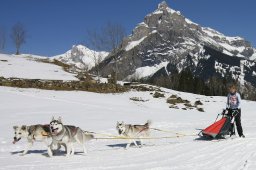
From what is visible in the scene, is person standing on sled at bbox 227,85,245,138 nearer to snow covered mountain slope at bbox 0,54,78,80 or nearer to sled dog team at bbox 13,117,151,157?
sled dog team at bbox 13,117,151,157

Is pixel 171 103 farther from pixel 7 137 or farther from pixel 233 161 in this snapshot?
pixel 233 161

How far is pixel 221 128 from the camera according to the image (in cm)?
1347

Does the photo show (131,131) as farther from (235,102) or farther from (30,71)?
(30,71)

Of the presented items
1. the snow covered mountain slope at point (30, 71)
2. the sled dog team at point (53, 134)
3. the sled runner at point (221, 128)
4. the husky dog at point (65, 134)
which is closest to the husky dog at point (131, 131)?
the sled dog team at point (53, 134)

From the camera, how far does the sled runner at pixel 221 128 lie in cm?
1338

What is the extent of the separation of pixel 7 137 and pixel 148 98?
20.5 m

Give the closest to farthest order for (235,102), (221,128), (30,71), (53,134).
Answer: (53,134), (221,128), (235,102), (30,71)

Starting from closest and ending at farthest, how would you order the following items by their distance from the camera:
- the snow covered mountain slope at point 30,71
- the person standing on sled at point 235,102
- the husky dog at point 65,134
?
the husky dog at point 65,134 → the person standing on sled at point 235,102 → the snow covered mountain slope at point 30,71

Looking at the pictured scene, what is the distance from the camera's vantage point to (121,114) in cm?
2538

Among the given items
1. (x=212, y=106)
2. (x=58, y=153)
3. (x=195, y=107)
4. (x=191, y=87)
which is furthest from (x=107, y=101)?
(x=191, y=87)

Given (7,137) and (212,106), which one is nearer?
(7,137)

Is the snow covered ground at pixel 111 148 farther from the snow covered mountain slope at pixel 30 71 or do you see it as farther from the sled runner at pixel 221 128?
the snow covered mountain slope at pixel 30 71

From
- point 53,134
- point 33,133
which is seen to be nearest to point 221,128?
point 53,134

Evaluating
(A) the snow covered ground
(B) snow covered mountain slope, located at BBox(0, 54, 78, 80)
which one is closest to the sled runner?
(A) the snow covered ground
